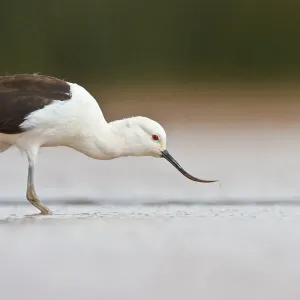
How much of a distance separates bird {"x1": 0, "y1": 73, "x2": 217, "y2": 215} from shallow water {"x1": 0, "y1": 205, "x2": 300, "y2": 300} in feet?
2.27

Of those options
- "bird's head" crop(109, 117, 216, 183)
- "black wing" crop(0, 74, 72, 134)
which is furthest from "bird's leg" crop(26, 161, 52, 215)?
"bird's head" crop(109, 117, 216, 183)

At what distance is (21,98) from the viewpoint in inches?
349

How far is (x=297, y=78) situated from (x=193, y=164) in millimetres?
8517

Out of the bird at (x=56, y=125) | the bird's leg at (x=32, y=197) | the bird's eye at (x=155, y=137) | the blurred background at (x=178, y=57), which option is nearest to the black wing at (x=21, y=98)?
the bird at (x=56, y=125)

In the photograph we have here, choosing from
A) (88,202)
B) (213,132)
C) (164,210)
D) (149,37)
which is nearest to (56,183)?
(88,202)

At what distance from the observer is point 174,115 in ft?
59.6

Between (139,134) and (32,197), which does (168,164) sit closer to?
(139,134)

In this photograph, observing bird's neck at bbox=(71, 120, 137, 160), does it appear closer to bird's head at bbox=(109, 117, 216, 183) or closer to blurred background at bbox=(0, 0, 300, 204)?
bird's head at bbox=(109, 117, 216, 183)

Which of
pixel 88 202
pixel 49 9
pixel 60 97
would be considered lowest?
pixel 88 202

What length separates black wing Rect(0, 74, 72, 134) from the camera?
8.84 meters

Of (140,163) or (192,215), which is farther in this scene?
(140,163)

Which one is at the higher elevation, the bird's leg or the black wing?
the black wing

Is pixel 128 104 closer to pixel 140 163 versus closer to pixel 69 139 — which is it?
pixel 140 163

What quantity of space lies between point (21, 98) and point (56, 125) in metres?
0.30
